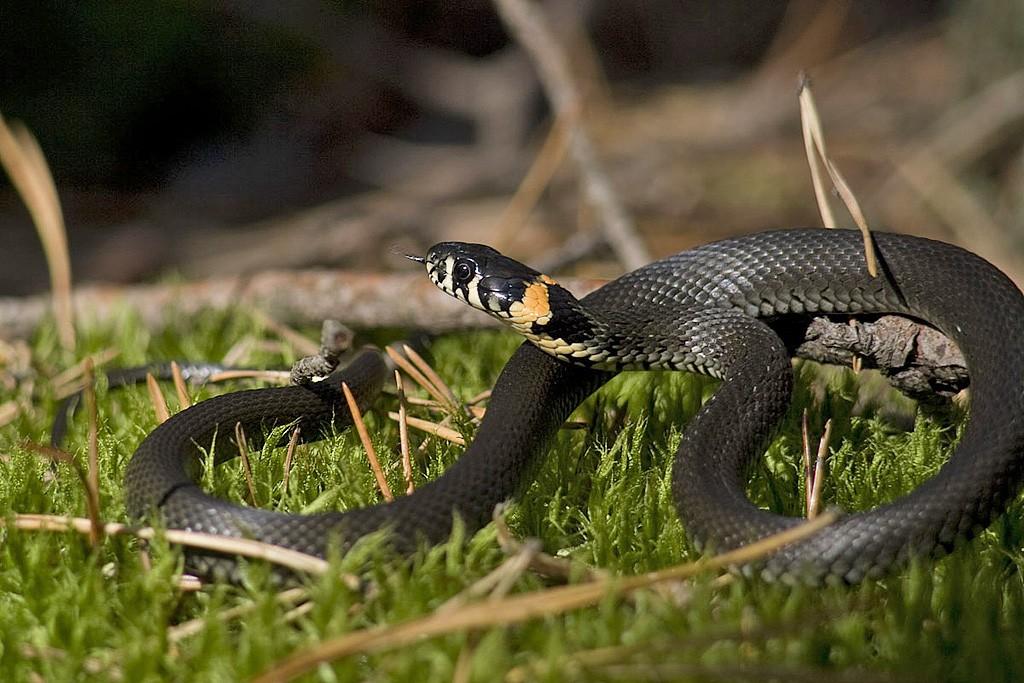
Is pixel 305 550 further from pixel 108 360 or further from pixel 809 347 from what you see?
pixel 108 360

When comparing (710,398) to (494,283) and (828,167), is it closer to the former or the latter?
(828,167)

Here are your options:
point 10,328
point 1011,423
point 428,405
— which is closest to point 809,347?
point 1011,423

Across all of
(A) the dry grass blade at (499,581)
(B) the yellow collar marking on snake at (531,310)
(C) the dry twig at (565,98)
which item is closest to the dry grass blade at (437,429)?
(B) the yellow collar marking on snake at (531,310)

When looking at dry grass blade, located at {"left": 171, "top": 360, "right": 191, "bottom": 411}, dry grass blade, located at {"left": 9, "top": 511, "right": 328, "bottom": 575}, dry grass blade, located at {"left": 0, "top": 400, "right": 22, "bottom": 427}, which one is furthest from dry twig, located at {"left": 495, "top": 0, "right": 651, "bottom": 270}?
dry grass blade, located at {"left": 9, "top": 511, "right": 328, "bottom": 575}

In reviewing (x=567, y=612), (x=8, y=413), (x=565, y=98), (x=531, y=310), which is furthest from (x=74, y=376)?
(x=565, y=98)

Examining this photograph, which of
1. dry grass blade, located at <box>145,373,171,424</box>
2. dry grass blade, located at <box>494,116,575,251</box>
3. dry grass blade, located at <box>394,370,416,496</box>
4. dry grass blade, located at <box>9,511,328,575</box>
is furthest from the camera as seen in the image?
dry grass blade, located at <box>494,116,575,251</box>

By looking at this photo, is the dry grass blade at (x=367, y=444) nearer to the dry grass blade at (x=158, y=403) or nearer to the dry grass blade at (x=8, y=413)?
the dry grass blade at (x=158, y=403)

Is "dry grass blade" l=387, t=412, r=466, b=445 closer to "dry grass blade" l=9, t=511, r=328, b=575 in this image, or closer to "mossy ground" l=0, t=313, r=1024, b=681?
"mossy ground" l=0, t=313, r=1024, b=681
